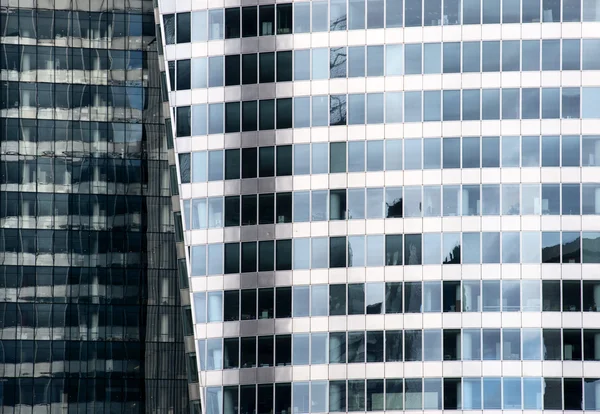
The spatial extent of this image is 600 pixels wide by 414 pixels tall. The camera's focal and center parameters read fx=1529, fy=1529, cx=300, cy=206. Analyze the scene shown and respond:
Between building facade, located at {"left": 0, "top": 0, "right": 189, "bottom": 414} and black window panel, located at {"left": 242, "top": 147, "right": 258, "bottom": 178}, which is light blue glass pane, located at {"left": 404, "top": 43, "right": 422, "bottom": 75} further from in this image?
building facade, located at {"left": 0, "top": 0, "right": 189, "bottom": 414}

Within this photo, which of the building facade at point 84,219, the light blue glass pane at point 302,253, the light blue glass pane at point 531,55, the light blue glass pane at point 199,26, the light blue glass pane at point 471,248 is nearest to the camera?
the light blue glass pane at point 471,248

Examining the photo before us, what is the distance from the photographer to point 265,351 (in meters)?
90.6

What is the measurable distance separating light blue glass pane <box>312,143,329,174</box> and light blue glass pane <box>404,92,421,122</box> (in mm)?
5130

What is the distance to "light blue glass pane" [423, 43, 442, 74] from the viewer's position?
9062 cm

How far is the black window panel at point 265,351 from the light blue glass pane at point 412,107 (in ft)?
50.6

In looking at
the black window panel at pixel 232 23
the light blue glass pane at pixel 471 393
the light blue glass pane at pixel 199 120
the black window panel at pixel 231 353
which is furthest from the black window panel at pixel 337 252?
the black window panel at pixel 232 23

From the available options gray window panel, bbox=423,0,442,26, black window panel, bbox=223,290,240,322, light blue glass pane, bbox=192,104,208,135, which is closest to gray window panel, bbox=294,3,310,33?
gray window panel, bbox=423,0,442,26

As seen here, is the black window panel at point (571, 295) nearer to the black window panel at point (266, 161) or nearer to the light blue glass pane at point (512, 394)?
the light blue glass pane at point (512, 394)

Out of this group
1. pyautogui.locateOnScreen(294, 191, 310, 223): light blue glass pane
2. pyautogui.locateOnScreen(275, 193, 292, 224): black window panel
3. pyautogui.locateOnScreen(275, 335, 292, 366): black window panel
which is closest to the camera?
pyautogui.locateOnScreen(275, 335, 292, 366): black window panel

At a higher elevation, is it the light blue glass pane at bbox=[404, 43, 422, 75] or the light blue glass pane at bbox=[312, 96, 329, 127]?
the light blue glass pane at bbox=[404, 43, 422, 75]

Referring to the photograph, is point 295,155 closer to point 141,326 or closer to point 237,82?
point 237,82

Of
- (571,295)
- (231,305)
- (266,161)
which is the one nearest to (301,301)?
(231,305)

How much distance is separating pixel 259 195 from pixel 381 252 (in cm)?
818

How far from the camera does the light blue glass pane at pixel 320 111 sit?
91.6 m
